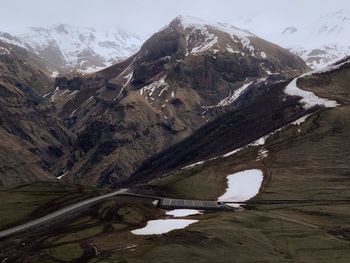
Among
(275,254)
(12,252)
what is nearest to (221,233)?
(275,254)

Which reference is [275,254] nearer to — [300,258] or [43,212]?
[300,258]

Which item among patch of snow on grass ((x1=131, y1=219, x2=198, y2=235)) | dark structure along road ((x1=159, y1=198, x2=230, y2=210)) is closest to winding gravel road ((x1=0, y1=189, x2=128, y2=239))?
dark structure along road ((x1=159, y1=198, x2=230, y2=210))

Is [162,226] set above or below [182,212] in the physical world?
below

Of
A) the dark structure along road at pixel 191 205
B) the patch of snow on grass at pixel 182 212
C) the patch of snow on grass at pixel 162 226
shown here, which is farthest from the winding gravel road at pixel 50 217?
the patch of snow on grass at pixel 162 226

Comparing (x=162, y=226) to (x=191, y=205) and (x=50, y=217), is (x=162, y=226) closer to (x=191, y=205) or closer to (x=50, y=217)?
(x=50, y=217)

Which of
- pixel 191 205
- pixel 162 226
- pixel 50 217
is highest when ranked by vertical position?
pixel 191 205

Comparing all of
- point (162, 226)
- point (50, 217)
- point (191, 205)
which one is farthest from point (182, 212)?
point (50, 217)

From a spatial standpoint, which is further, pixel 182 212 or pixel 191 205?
pixel 191 205

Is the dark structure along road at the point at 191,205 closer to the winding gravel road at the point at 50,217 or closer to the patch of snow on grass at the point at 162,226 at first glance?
the winding gravel road at the point at 50,217
